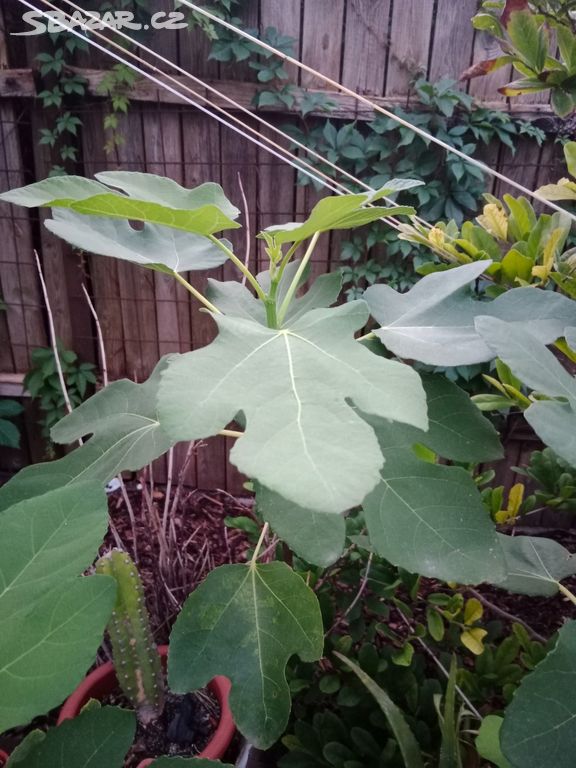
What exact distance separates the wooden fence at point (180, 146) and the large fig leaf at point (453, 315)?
70.1 inches

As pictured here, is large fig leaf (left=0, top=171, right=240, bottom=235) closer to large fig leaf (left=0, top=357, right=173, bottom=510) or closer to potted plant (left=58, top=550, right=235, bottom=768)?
large fig leaf (left=0, top=357, right=173, bottom=510)

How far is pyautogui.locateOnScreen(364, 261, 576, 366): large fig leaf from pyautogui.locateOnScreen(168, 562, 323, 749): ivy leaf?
37 cm

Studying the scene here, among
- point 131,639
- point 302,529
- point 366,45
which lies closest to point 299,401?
point 302,529

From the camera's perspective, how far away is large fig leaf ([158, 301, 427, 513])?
1.26ft

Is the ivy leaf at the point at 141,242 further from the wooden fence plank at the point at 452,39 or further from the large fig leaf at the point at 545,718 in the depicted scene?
the wooden fence plank at the point at 452,39

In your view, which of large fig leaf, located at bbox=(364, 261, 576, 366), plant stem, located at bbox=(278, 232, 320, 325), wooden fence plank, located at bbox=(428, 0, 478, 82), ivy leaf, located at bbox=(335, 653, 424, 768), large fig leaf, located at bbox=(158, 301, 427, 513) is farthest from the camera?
wooden fence plank, located at bbox=(428, 0, 478, 82)

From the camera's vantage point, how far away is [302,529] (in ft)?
1.94

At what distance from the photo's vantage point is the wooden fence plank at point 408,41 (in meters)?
2.29

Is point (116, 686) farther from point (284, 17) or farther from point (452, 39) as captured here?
point (452, 39)

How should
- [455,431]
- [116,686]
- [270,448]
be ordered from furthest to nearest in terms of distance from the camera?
[116,686], [455,431], [270,448]

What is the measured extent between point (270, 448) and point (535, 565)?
26.1 inches

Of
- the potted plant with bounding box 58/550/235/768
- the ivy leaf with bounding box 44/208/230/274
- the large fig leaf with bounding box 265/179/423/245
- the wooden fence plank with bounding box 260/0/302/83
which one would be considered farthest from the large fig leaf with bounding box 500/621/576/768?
the wooden fence plank with bounding box 260/0/302/83

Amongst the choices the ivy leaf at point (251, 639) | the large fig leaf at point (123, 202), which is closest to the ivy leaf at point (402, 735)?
the ivy leaf at point (251, 639)

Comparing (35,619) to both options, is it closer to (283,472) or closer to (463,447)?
(283,472)
